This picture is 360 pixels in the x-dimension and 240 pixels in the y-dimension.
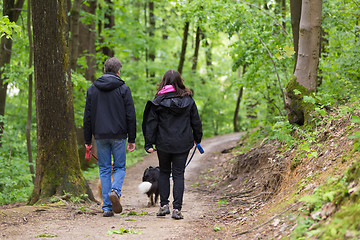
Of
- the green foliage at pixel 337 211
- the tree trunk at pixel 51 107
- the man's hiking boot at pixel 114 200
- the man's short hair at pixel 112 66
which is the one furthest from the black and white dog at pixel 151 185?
the green foliage at pixel 337 211

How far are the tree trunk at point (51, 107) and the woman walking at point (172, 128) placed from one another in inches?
77.5

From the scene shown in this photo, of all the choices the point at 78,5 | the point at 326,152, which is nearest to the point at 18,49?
the point at 78,5

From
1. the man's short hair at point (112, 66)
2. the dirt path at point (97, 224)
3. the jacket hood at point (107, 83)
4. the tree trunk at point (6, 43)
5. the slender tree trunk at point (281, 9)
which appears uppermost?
the slender tree trunk at point (281, 9)

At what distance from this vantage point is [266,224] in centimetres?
459

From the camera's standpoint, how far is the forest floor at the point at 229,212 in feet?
15.4

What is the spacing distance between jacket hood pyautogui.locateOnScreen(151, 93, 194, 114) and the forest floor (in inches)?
65.5

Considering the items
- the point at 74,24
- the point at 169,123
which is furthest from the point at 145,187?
the point at 74,24

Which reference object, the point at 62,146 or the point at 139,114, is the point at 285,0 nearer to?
the point at 139,114

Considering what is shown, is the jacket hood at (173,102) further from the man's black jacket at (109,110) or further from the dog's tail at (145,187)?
the dog's tail at (145,187)

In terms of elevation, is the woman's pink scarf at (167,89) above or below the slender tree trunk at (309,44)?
below

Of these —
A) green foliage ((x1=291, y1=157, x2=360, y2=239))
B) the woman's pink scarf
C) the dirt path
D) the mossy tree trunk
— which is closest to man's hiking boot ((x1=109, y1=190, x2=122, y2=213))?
the dirt path

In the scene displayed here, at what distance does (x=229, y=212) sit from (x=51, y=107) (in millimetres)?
3645

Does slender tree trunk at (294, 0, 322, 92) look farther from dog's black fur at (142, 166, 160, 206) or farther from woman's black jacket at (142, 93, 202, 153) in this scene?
dog's black fur at (142, 166, 160, 206)

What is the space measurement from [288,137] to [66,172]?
3992 millimetres
